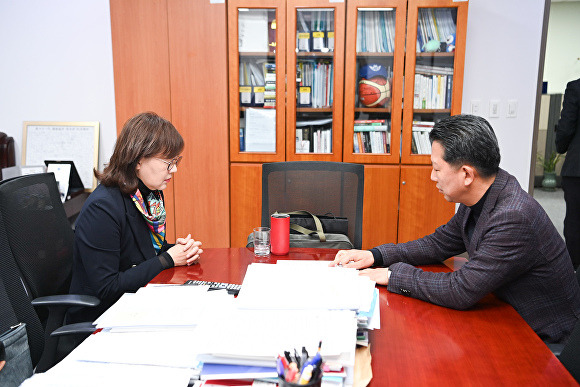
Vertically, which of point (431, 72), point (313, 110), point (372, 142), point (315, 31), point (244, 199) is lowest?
point (244, 199)

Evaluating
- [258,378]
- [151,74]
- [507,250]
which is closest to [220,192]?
[151,74]

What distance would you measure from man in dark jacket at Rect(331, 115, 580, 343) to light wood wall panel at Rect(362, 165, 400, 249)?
1.76 m

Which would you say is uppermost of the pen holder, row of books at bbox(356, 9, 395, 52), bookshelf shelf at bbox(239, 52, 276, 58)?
row of books at bbox(356, 9, 395, 52)

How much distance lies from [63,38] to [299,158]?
2.00 m

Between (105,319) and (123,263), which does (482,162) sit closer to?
(105,319)

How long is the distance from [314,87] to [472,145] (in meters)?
2.08

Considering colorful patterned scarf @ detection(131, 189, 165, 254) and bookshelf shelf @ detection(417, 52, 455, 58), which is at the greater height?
bookshelf shelf @ detection(417, 52, 455, 58)

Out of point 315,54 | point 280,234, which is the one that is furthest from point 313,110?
point 280,234

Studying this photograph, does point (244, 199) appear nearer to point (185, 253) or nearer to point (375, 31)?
point (375, 31)

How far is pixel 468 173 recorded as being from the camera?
145 cm

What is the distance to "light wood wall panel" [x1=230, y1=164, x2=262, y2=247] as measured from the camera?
3.35 metres

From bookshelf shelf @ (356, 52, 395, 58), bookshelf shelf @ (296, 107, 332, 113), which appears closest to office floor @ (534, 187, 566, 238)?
bookshelf shelf @ (356, 52, 395, 58)

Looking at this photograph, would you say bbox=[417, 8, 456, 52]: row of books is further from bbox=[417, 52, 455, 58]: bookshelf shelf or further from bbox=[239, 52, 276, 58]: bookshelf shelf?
bbox=[239, 52, 276, 58]: bookshelf shelf

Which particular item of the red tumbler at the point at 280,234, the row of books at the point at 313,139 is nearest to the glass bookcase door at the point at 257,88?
the row of books at the point at 313,139
